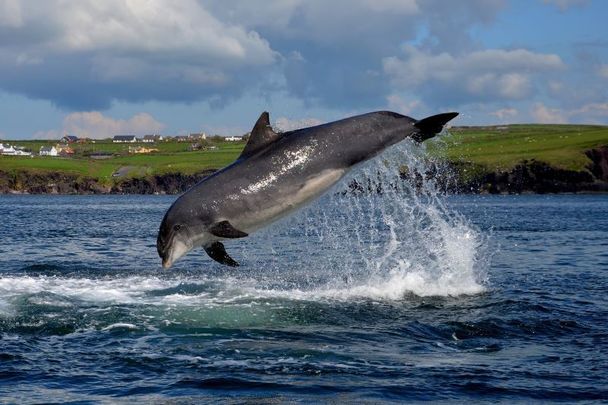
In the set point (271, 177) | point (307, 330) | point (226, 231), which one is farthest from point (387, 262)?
point (226, 231)

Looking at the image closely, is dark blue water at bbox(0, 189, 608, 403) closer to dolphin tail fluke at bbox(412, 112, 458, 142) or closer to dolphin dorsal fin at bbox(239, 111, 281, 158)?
dolphin dorsal fin at bbox(239, 111, 281, 158)

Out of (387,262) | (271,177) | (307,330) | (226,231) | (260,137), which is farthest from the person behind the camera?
(387,262)

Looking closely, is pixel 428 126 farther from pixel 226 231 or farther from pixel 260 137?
pixel 226 231

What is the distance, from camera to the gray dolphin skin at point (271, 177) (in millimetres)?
17750

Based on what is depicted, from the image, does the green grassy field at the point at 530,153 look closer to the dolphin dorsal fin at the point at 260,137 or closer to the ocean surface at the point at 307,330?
the ocean surface at the point at 307,330

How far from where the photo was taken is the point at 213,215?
58.2ft

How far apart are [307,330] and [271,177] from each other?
376 cm

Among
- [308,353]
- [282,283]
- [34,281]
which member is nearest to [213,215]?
[308,353]

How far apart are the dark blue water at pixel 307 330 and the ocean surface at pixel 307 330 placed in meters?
0.05

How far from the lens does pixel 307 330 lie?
19.0 metres

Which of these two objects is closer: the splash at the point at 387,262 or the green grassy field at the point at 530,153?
the splash at the point at 387,262

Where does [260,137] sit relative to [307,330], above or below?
above

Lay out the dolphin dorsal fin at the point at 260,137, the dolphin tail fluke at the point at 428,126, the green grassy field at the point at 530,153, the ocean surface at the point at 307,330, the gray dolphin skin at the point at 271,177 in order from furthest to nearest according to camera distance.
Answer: the green grassy field at the point at 530,153
the dolphin tail fluke at the point at 428,126
the dolphin dorsal fin at the point at 260,137
the gray dolphin skin at the point at 271,177
the ocean surface at the point at 307,330

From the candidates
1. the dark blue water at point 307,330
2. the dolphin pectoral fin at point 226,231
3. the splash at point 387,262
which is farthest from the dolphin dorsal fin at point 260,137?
the dark blue water at point 307,330
